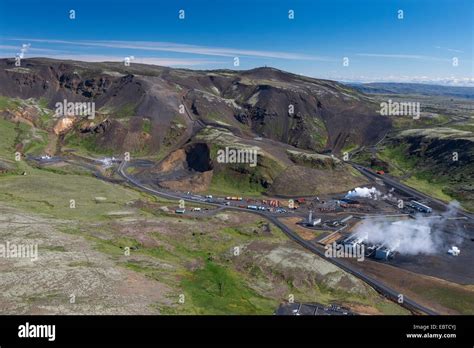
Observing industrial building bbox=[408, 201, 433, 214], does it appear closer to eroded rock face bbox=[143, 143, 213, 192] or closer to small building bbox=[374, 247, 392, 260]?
small building bbox=[374, 247, 392, 260]

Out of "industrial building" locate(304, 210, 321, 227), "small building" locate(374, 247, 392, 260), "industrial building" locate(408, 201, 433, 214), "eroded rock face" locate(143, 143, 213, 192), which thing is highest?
"eroded rock face" locate(143, 143, 213, 192)

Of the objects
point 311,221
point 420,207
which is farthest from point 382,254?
point 420,207

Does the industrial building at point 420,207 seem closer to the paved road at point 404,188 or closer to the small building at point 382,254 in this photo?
the paved road at point 404,188

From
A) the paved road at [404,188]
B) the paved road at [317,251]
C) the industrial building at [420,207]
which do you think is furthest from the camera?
the paved road at [404,188]

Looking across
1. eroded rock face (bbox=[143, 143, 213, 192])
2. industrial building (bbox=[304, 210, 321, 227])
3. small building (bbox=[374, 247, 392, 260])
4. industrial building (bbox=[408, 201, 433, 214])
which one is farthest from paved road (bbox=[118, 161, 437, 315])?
industrial building (bbox=[408, 201, 433, 214])

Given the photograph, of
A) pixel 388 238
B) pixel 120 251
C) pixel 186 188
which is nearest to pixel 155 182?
pixel 186 188

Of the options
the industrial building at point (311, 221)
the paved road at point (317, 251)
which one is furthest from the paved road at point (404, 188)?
the paved road at point (317, 251)

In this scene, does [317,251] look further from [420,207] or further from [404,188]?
[404,188]

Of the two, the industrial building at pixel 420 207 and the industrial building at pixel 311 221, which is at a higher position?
the industrial building at pixel 420 207

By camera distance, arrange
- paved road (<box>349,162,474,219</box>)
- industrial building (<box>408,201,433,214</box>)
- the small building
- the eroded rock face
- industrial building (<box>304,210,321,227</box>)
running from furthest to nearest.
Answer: the eroded rock face → paved road (<box>349,162,474,219</box>) → industrial building (<box>408,201,433,214</box>) → industrial building (<box>304,210,321,227</box>) → the small building

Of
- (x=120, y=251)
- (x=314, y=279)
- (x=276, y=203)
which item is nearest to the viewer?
(x=314, y=279)
